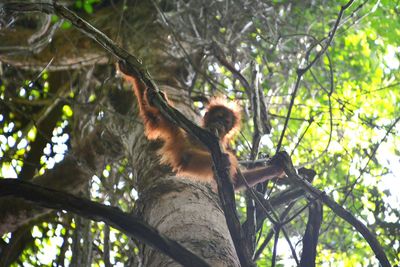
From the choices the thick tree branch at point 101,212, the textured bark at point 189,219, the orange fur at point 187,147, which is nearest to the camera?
→ the thick tree branch at point 101,212

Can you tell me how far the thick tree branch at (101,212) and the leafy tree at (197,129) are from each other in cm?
35

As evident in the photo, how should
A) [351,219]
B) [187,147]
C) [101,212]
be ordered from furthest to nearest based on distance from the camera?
[187,147], [351,219], [101,212]

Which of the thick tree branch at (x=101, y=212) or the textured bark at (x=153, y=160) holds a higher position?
the textured bark at (x=153, y=160)

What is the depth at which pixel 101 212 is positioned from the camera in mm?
1593

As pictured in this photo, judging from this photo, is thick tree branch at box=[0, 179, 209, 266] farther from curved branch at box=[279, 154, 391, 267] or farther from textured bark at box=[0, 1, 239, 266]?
curved branch at box=[279, 154, 391, 267]

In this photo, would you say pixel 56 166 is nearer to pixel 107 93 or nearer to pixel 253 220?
pixel 107 93

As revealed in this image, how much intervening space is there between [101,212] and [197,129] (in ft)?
2.12

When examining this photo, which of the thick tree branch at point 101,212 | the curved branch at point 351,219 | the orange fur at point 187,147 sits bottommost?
the thick tree branch at point 101,212

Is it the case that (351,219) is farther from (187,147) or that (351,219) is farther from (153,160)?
(187,147)

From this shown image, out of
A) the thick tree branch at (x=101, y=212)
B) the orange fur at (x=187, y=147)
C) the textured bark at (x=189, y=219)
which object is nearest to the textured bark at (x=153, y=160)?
Answer: the textured bark at (x=189, y=219)

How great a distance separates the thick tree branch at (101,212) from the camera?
1.58 meters

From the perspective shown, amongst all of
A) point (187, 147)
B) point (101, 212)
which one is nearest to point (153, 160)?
point (187, 147)

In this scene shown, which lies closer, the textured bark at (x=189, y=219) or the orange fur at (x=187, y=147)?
the textured bark at (x=189, y=219)

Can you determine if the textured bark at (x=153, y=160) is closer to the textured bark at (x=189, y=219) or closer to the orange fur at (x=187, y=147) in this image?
the textured bark at (x=189, y=219)
